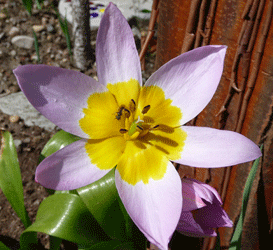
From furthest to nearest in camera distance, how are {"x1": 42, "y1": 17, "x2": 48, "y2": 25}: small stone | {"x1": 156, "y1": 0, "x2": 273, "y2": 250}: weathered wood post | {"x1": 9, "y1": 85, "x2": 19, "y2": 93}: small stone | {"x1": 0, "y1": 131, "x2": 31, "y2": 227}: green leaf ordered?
1. {"x1": 42, "y1": 17, "x2": 48, "y2": 25}: small stone
2. {"x1": 9, "y1": 85, "x2": 19, "y2": 93}: small stone
3. {"x1": 0, "y1": 131, "x2": 31, "y2": 227}: green leaf
4. {"x1": 156, "y1": 0, "x2": 273, "y2": 250}: weathered wood post

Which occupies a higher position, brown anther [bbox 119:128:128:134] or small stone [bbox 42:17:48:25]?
brown anther [bbox 119:128:128:134]

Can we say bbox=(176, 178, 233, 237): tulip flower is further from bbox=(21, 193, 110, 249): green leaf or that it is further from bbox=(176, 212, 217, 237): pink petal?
bbox=(21, 193, 110, 249): green leaf

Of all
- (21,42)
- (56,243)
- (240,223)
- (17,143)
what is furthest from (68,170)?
(21,42)

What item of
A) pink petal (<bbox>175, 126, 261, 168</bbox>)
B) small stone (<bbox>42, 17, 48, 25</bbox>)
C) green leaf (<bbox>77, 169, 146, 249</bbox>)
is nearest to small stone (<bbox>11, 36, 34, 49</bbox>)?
small stone (<bbox>42, 17, 48, 25</bbox>)

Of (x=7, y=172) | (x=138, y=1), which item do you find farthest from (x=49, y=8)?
(x=7, y=172)

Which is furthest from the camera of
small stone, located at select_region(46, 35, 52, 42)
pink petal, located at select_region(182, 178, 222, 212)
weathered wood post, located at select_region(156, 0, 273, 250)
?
small stone, located at select_region(46, 35, 52, 42)

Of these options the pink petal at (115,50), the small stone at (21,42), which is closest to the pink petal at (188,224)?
the pink petal at (115,50)

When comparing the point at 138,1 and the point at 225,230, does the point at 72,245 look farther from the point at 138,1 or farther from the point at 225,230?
the point at 138,1
